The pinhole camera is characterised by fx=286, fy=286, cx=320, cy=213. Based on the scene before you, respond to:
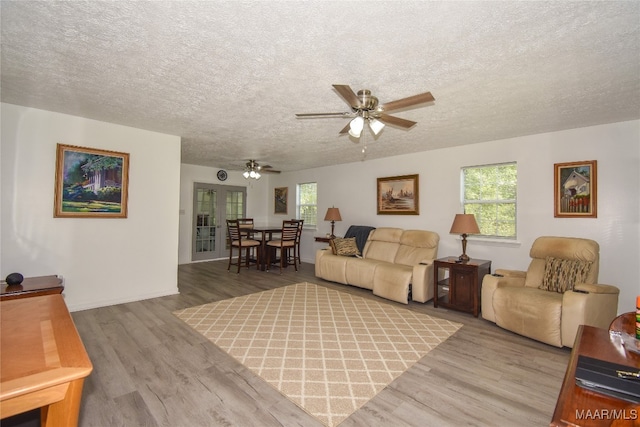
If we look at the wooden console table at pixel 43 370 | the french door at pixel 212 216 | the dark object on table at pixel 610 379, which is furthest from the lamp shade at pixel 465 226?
the french door at pixel 212 216

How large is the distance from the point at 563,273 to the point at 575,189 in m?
1.21

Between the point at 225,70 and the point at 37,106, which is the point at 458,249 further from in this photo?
the point at 37,106

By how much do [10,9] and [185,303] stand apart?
3.30 metres

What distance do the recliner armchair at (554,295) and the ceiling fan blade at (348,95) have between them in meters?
2.58

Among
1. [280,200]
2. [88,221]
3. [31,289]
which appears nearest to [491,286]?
[31,289]

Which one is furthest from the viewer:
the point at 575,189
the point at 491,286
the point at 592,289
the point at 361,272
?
the point at 361,272

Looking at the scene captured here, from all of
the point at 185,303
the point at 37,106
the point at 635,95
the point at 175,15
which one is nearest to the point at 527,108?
the point at 635,95

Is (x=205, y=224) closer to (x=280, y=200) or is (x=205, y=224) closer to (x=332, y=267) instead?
(x=280, y=200)

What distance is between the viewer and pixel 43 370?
94 cm

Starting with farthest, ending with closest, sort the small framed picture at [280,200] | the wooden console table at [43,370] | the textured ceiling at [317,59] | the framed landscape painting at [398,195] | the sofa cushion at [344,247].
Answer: the small framed picture at [280,200] < the sofa cushion at [344,247] < the framed landscape painting at [398,195] < the textured ceiling at [317,59] < the wooden console table at [43,370]

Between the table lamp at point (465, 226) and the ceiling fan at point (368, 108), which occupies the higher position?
the ceiling fan at point (368, 108)

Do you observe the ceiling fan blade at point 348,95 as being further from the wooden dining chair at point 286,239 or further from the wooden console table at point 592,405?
the wooden dining chair at point 286,239

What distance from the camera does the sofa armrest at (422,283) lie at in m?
4.03

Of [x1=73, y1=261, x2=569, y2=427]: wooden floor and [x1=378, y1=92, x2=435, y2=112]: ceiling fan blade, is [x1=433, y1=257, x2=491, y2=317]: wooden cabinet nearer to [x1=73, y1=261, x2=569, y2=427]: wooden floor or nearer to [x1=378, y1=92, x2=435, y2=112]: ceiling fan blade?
[x1=73, y1=261, x2=569, y2=427]: wooden floor
